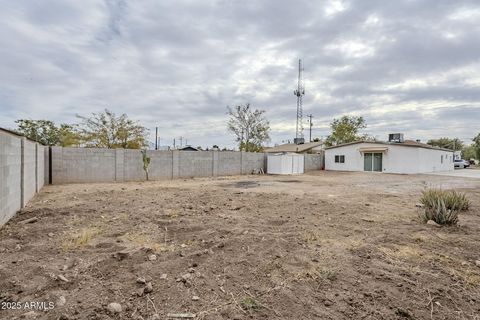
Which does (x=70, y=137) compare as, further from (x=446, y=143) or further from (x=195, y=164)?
(x=446, y=143)

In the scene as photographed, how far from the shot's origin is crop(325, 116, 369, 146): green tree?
37.6 meters

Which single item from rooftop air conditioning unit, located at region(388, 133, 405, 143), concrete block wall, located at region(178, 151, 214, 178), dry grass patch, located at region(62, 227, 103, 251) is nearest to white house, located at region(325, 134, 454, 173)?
rooftop air conditioning unit, located at region(388, 133, 405, 143)

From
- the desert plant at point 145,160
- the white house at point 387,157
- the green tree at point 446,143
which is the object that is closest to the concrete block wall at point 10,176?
the desert plant at point 145,160

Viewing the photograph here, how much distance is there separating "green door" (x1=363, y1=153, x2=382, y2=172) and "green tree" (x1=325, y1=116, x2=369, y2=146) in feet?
36.9

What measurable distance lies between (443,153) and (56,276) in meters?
36.9

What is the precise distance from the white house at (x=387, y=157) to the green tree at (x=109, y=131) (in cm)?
1937

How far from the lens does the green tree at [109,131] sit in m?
21.7

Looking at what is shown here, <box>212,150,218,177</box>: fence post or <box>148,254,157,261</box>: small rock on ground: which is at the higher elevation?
<box>212,150,218,177</box>: fence post

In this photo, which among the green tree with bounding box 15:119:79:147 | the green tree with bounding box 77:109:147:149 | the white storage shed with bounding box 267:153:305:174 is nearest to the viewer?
the green tree with bounding box 77:109:147:149

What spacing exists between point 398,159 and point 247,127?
1613cm

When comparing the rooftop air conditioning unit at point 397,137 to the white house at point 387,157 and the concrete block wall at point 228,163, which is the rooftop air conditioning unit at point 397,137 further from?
the concrete block wall at point 228,163

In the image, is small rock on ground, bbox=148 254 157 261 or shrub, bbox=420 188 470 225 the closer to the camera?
small rock on ground, bbox=148 254 157 261

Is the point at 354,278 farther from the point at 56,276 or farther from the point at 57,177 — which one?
the point at 57,177

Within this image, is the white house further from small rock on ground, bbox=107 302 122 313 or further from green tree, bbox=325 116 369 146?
small rock on ground, bbox=107 302 122 313
